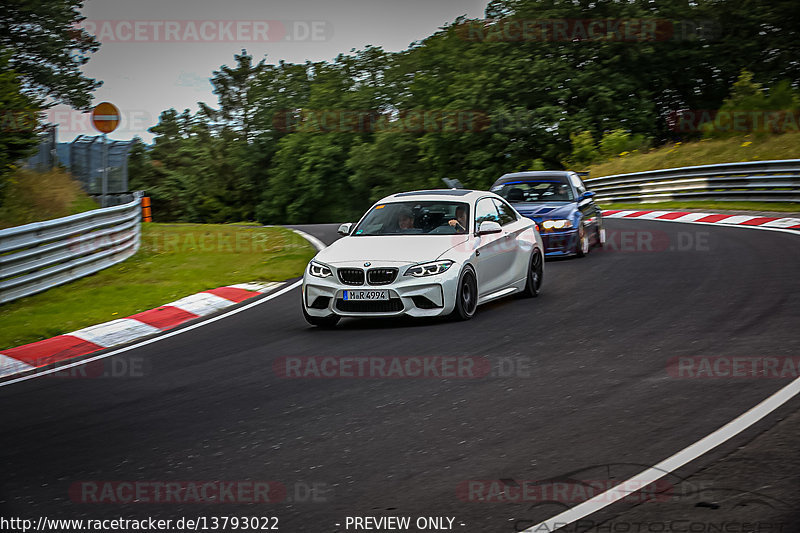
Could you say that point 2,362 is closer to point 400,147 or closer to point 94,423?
point 94,423

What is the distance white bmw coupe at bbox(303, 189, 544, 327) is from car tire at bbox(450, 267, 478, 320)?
0.04ft

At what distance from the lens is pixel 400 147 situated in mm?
61844

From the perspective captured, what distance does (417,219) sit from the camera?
38.2 feet

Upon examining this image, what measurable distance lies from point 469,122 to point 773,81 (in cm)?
1557

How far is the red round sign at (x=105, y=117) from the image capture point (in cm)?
1819

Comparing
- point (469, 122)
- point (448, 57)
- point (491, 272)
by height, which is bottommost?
point (491, 272)

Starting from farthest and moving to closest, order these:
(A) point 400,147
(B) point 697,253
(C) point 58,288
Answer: (A) point 400,147 < (B) point 697,253 < (C) point 58,288

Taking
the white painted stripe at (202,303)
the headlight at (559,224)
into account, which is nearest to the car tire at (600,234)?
the headlight at (559,224)

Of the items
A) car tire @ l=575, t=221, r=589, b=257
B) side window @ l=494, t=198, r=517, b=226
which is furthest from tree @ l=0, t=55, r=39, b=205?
car tire @ l=575, t=221, r=589, b=257

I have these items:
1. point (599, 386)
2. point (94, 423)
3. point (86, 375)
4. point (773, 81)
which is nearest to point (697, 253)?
point (599, 386)

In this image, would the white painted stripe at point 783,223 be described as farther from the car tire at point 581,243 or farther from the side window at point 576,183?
the car tire at point 581,243

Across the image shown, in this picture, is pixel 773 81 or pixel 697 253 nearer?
pixel 697 253

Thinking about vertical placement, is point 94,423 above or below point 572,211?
below

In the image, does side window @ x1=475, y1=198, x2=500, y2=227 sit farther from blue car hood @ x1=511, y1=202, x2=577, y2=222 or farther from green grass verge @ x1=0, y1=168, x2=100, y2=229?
green grass verge @ x1=0, y1=168, x2=100, y2=229
